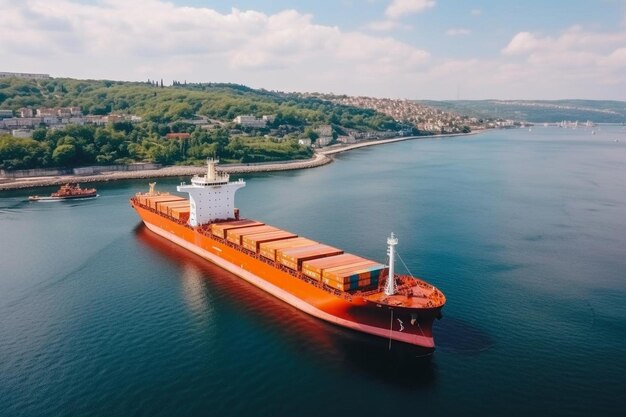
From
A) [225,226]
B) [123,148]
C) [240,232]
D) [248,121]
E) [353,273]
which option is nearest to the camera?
[353,273]

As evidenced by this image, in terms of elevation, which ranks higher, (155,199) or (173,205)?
(173,205)

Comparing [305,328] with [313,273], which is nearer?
[305,328]

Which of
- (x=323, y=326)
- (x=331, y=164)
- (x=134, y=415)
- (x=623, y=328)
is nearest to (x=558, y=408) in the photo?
(x=623, y=328)

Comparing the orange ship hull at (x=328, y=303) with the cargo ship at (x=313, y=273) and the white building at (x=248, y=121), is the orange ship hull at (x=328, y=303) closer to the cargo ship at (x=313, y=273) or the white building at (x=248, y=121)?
the cargo ship at (x=313, y=273)

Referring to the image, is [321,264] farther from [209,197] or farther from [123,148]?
[123,148]

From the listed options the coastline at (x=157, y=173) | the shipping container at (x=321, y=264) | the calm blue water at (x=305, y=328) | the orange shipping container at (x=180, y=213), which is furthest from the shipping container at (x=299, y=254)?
the coastline at (x=157, y=173)

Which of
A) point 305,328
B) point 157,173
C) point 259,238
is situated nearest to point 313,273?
point 305,328

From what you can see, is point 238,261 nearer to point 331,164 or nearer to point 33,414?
point 33,414
